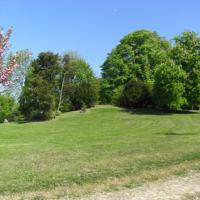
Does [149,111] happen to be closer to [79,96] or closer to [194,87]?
[194,87]

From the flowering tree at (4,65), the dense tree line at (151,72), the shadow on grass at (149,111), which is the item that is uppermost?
the dense tree line at (151,72)

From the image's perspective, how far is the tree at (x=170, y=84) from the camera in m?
49.8

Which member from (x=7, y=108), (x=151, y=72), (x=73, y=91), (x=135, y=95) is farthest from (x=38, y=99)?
(x=151, y=72)

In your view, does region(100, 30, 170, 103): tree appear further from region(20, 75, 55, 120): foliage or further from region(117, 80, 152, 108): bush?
region(20, 75, 55, 120): foliage

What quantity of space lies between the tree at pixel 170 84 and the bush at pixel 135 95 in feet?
11.2

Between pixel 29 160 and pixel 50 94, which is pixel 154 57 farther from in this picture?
pixel 29 160

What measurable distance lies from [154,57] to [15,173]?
52256mm

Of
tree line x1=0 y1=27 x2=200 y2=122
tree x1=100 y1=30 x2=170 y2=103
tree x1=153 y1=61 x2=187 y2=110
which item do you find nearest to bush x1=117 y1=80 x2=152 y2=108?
tree line x1=0 y1=27 x2=200 y2=122

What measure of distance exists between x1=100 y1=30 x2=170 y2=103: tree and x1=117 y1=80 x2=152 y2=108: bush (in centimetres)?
357

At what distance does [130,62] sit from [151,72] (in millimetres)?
3696

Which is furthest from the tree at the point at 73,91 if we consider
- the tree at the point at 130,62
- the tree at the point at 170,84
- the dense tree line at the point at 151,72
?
the tree at the point at 170,84

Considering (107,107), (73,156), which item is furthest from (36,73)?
(73,156)

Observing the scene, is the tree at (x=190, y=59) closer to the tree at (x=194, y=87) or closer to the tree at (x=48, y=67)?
the tree at (x=194, y=87)

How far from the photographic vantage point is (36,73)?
5641 cm
